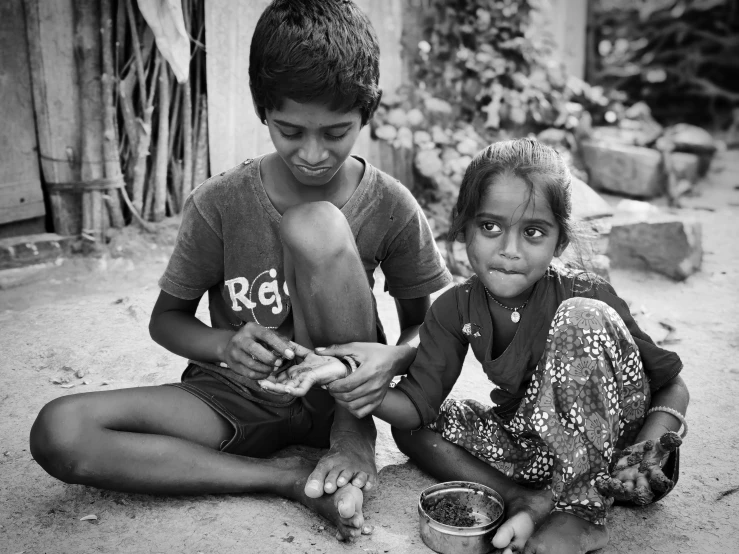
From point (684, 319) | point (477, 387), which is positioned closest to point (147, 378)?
point (477, 387)

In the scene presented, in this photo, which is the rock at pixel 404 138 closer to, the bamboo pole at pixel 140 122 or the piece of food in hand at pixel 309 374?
the bamboo pole at pixel 140 122

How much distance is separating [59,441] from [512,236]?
1.11 m

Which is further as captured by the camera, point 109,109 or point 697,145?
point 697,145

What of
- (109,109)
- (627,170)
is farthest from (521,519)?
(627,170)

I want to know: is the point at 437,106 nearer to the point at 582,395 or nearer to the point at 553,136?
the point at 553,136

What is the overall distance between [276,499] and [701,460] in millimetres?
1162

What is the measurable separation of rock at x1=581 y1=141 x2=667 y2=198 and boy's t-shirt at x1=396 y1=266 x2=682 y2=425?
3.83 metres

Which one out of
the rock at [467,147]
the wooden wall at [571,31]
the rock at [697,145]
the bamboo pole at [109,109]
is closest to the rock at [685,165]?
the rock at [697,145]

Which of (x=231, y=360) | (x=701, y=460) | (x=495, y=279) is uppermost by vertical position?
(x=495, y=279)

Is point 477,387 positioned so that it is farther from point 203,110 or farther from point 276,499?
point 203,110

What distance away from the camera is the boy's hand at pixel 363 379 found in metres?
1.82

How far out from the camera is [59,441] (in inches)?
69.3

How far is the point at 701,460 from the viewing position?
2170mm

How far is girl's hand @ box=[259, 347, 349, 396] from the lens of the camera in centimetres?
173
